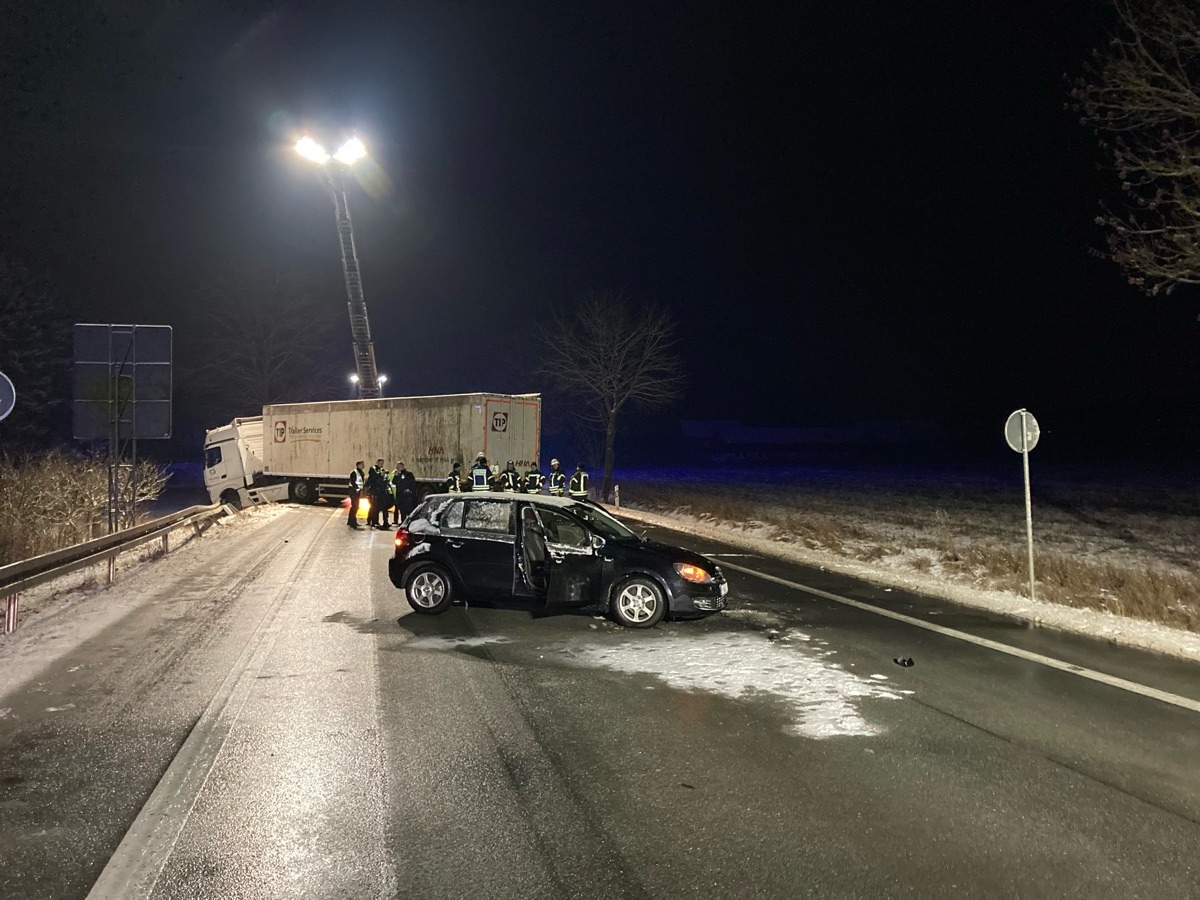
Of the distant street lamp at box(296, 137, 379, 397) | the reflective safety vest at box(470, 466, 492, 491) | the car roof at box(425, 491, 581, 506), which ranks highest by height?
the distant street lamp at box(296, 137, 379, 397)

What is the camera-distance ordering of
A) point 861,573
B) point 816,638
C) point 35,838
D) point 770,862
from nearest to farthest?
point 770,862 < point 35,838 < point 816,638 < point 861,573

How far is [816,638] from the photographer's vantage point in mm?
8594

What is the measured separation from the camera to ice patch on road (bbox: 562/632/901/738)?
6.02 m

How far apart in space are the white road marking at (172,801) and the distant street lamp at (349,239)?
41.3 feet

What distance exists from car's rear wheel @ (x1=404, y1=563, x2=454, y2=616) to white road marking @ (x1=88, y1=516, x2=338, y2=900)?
2.49 metres

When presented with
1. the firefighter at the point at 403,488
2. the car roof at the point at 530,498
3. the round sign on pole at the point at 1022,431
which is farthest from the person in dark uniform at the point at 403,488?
the round sign on pole at the point at 1022,431

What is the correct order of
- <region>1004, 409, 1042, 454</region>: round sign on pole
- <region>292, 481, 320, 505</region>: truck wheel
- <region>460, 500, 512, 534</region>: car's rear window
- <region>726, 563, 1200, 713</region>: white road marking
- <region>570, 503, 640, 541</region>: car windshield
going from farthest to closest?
1. <region>292, 481, 320, 505</region>: truck wheel
2. <region>1004, 409, 1042, 454</region>: round sign on pole
3. <region>460, 500, 512, 534</region>: car's rear window
4. <region>570, 503, 640, 541</region>: car windshield
5. <region>726, 563, 1200, 713</region>: white road marking

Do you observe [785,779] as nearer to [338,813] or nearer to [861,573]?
[338,813]

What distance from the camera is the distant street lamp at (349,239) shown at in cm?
1709

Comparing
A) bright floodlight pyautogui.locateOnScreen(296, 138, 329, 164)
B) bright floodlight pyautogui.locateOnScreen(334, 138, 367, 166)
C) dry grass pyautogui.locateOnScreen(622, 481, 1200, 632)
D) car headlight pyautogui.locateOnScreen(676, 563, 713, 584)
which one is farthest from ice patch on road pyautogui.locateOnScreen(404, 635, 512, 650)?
bright floodlight pyautogui.locateOnScreen(296, 138, 329, 164)

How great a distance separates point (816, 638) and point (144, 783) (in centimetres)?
619

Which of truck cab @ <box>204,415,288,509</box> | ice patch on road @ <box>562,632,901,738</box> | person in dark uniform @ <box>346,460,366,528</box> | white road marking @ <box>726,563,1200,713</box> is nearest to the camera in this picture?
ice patch on road @ <box>562,632,901,738</box>

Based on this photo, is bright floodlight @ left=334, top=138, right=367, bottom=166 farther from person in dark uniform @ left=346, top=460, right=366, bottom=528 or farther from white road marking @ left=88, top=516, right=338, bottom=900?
white road marking @ left=88, top=516, right=338, bottom=900

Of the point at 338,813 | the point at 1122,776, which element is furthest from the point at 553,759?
the point at 1122,776
